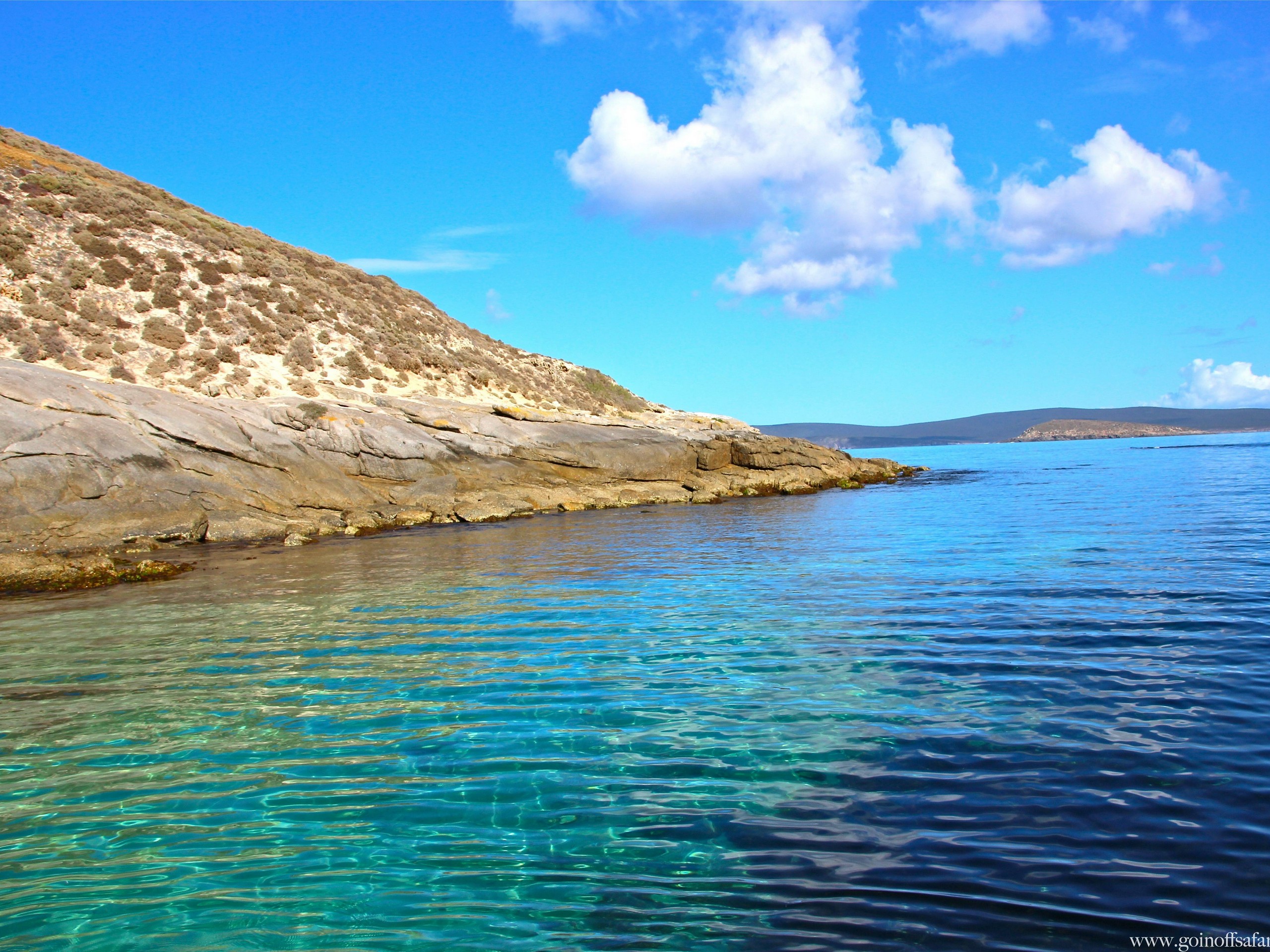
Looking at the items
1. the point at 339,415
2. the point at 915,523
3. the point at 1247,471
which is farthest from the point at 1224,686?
the point at 1247,471

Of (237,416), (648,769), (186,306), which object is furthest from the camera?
(186,306)

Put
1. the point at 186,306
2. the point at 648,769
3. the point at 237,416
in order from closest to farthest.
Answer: the point at 648,769, the point at 237,416, the point at 186,306

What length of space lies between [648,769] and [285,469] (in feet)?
81.9

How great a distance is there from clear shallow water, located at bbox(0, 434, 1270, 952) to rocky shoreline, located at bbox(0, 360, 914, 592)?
8.10m

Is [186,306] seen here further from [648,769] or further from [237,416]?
[648,769]

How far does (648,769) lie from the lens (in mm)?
6461

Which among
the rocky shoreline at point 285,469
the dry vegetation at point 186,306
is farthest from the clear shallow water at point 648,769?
the dry vegetation at point 186,306

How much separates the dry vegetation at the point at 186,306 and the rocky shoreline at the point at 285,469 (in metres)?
4.36

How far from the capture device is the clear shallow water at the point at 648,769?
14.7 ft

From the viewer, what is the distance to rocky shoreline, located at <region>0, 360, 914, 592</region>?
21.2 m

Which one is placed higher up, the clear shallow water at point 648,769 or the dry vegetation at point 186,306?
the dry vegetation at point 186,306

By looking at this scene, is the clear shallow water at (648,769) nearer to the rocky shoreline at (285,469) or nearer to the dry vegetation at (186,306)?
the rocky shoreline at (285,469)

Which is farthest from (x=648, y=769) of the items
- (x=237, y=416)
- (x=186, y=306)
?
(x=186, y=306)

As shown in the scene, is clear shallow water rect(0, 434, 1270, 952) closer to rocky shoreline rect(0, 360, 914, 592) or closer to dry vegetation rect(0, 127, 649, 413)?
rocky shoreline rect(0, 360, 914, 592)
